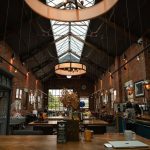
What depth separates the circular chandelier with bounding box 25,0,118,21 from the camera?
270 cm

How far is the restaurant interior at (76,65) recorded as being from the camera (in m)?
2.18

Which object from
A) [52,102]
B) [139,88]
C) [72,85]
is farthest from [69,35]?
[52,102]

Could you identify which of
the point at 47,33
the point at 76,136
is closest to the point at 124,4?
the point at 47,33

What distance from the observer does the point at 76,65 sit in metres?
8.54

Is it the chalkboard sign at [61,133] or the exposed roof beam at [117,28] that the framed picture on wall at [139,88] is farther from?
the chalkboard sign at [61,133]

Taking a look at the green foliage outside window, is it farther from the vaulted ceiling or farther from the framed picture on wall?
the framed picture on wall

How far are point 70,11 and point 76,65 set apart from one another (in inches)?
221

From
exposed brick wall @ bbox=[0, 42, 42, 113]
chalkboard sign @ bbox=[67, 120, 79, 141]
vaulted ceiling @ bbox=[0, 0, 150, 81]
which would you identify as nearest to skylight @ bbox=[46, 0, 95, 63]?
vaulted ceiling @ bbox=[0, 0, 150, 81]

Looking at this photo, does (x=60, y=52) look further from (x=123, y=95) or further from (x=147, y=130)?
(x=147, y=130)

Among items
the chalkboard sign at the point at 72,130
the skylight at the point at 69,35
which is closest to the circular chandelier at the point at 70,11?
the chalkboard sign at the point at 72,130

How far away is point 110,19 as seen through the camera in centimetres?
938

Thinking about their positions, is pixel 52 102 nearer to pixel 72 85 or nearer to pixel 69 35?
pixel 72 85

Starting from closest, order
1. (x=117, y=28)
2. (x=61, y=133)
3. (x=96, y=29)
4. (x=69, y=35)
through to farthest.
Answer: (x=61, y=133) < (x=117, y=28) < (x=96, y=29) < (x=69, y=35)

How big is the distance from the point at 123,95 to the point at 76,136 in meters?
11.4
